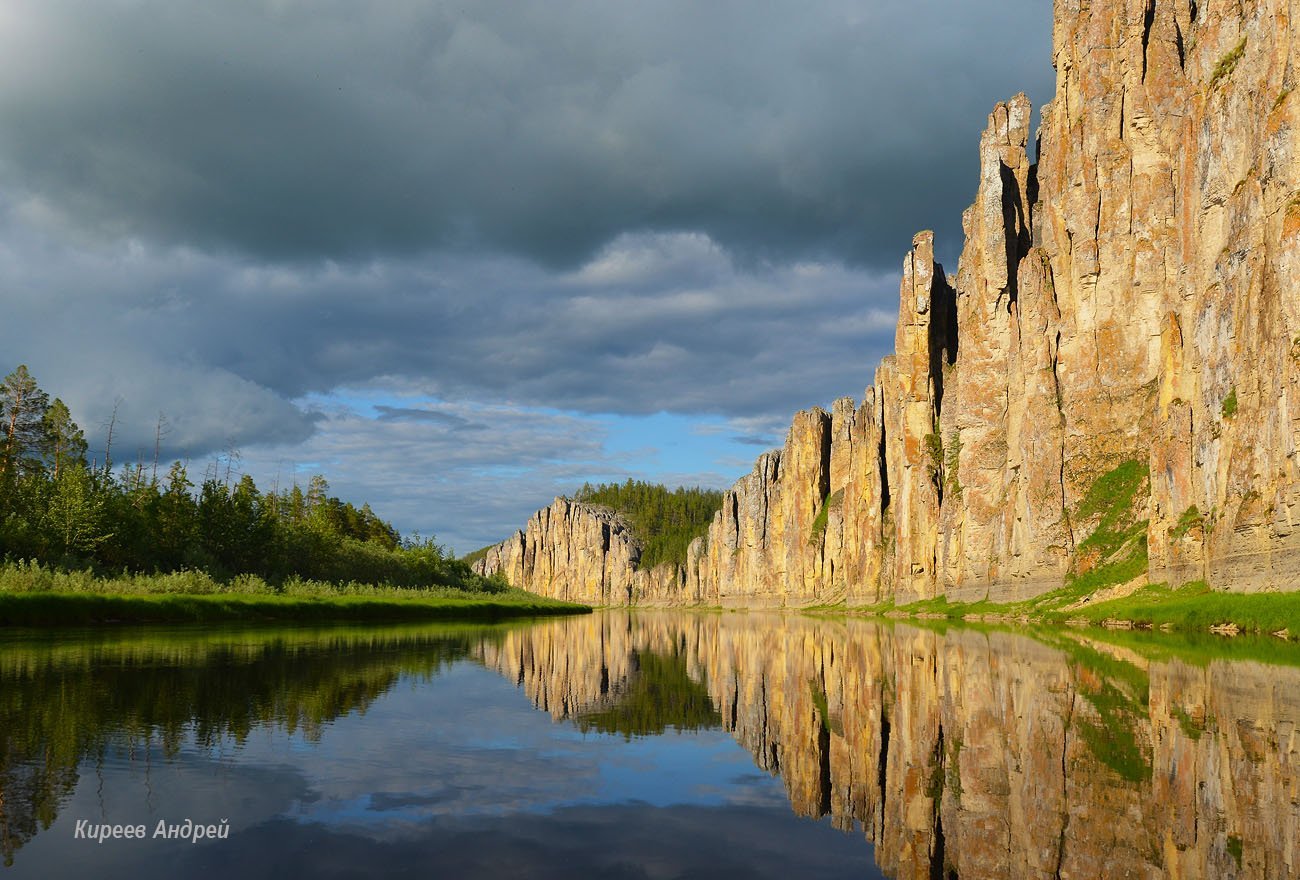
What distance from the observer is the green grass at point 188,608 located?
43.8 meters

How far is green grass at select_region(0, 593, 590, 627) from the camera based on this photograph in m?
43.8

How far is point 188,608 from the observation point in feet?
172

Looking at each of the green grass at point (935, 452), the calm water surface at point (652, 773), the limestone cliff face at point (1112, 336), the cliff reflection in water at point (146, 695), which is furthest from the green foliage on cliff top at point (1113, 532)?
the cliff reflection in water at point (146, 695)

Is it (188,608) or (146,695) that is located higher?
(146,695)

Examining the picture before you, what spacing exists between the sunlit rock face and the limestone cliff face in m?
28.2

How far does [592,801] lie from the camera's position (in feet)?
38.4

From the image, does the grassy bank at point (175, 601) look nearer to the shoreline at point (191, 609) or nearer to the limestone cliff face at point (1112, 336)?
the shoreline at point (191, 609)

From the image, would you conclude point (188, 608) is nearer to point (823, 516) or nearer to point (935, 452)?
point (935, 452)

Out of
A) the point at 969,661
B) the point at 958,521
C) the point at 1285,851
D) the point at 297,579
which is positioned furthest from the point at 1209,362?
the point at 297,579

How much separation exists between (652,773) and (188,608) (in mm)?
47237

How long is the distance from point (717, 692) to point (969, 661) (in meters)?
10.5

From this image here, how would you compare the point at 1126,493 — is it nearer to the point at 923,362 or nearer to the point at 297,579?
the point at 923,362

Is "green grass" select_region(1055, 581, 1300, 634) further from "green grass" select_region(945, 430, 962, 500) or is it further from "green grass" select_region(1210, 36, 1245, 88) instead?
"green grass" select_region(945, 430, 962, 500)

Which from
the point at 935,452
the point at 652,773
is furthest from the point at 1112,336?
the point at 652,773
